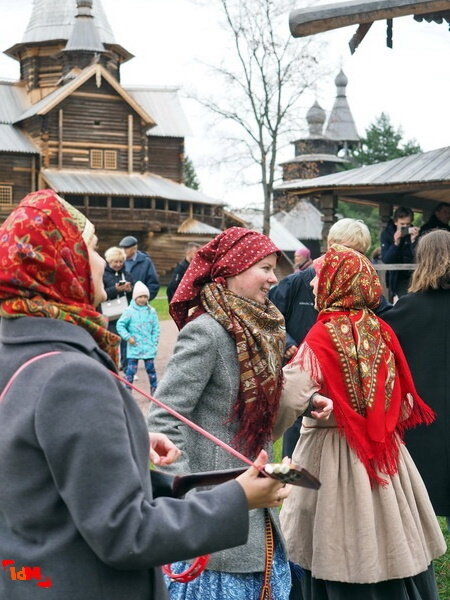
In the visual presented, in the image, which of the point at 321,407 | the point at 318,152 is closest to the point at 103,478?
the point at 321,407

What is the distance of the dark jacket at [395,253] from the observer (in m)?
11.0

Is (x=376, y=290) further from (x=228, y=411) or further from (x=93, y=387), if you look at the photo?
(x=93, y=387)

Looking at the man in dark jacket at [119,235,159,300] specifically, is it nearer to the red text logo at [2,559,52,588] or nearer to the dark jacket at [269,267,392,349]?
the dark jacket at [269,267,392,349]

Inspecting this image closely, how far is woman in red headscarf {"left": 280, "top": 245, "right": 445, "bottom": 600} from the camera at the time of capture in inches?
156

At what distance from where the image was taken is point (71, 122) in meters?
39.5

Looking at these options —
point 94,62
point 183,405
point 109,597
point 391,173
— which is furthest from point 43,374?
point 94,62

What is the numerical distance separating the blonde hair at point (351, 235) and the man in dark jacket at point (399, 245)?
478cm

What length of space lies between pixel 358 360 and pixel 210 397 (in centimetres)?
97

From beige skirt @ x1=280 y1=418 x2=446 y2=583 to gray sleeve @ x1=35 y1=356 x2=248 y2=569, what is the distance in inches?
81.9

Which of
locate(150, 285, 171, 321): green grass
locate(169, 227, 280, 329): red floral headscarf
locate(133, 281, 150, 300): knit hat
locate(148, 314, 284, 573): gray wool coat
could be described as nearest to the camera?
locate(148, 314, 284, 573): gray wool coat

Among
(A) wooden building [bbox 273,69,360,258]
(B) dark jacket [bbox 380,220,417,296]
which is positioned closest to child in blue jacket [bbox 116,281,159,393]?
(B) dark jacket [bbox 380,220,417,296]

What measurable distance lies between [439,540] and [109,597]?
2482 mm

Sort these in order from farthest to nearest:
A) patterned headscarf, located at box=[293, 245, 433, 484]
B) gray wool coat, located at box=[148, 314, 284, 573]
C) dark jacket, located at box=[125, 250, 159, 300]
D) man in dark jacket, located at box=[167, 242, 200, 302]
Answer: dark jacket, located at box=[125, 250, 159, 300] < man in dark jacket, located at box=[167, 242, 200, 302] < patterned headscarf, located at box=[293, 245, 433, 484] < gray wool coat, located at box=[148, 314, 284, 573]

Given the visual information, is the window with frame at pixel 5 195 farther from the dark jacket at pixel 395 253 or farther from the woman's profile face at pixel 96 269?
the woman's profile face at pixel 96 269
